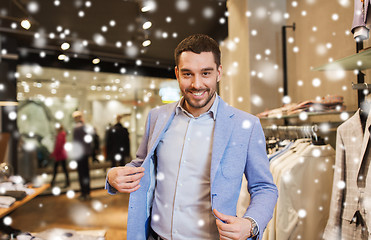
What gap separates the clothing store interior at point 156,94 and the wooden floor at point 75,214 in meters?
0.02

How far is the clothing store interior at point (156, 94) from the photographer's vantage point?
1.63 m

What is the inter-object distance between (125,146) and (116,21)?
9.40 ft

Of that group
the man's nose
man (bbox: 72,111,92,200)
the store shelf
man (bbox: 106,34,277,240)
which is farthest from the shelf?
man (bbox: 72,111,92,200)

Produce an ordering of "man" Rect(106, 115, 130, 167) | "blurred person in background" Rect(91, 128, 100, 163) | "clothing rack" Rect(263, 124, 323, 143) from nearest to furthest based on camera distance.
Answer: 1. "clothing rack" Rect(263, 124, 323, 143)
2. "blurred person in background" Rect(91, 128, 100, 163)
3. "man" Rect(106, 115, 130, 167)

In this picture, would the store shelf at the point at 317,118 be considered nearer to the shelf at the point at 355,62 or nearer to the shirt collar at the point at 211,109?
the shelf at the point at 355,62

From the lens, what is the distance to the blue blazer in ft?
3.48

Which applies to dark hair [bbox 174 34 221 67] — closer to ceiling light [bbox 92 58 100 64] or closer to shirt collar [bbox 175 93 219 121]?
shirt collar [bbox 175 93 219 121]

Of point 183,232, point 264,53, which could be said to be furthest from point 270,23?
point 183,232

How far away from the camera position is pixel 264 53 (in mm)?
3004

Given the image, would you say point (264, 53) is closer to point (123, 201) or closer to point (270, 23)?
point (270, 23)

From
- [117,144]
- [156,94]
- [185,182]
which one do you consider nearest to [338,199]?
[185,182]

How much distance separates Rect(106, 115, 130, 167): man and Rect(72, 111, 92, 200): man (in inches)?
24.6

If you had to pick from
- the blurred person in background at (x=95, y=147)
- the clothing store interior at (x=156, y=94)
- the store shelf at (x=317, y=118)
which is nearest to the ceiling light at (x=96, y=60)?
the clothing store interior at (x=156, y=94)

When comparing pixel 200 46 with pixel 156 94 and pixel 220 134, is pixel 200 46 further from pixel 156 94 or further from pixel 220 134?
pixel 156 94
